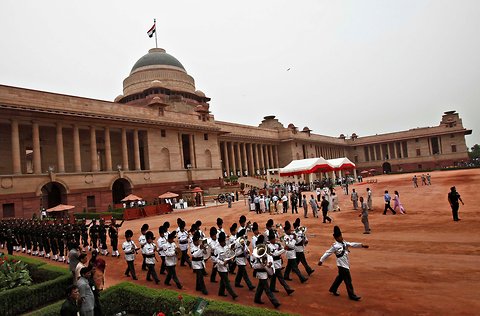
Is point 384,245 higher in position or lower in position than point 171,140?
lower

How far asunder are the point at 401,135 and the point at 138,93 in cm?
6542

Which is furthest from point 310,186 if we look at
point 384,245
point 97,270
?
point 97,270

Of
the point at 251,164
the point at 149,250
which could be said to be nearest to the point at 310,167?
the point at 149,250

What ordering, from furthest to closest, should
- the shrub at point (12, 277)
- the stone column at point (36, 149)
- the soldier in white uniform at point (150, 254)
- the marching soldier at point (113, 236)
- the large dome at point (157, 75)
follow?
the large dome at point (157, 75), the stone column at point (36, 149), the marching soldier at point (113, 236), the soldier in white uniform at point (150, 254), the shrub at point (12, 277)

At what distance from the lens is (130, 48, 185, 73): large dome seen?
6138 centimetres

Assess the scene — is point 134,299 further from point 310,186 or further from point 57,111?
point 310,186

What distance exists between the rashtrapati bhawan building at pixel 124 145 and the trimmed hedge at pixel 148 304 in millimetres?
24879

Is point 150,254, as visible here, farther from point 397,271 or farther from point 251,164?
point 251,164

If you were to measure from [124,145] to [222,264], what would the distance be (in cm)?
3295

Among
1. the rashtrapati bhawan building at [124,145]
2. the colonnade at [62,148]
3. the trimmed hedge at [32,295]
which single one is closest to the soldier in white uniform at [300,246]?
the trimmed hedge at [32,295]

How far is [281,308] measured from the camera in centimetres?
820

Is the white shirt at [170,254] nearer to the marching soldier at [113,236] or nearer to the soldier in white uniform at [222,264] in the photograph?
the soldier in white uniform at [222,264]

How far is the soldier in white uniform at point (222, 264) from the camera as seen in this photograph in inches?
360

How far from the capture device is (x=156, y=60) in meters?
61.4
